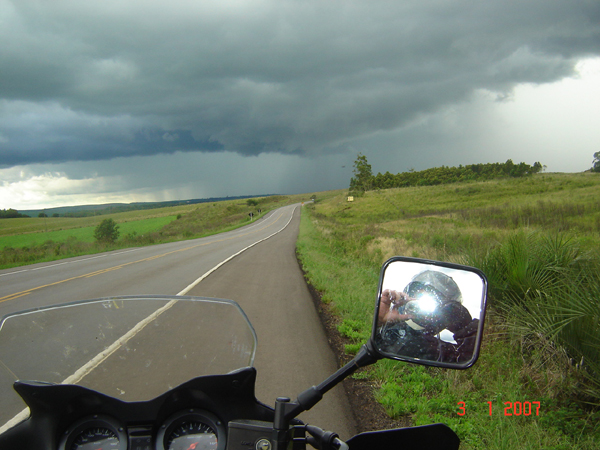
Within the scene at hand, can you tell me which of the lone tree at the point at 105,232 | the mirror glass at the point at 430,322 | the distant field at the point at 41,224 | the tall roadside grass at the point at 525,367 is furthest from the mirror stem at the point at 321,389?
the distant field at the point at 41,224

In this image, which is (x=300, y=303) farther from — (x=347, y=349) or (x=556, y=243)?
(x=556, y=243)

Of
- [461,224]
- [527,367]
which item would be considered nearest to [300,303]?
[527,367]

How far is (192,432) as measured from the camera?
1.76 m

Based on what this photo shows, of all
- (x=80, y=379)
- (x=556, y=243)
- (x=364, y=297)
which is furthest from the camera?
(x=364, y=297)

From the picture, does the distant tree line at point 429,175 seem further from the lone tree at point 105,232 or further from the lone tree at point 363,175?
the lone tree at point 105,232

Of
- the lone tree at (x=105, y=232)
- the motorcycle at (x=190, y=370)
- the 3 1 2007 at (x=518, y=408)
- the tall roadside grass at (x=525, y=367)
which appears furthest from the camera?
the lone tree at (x=105, y=232)

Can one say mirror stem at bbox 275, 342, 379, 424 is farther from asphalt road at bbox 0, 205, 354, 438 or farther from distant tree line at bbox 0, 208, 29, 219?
distant tree line at bbox 0, 208, 29, 219

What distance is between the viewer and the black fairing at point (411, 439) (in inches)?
62.3

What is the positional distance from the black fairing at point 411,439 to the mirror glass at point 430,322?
0.28 m

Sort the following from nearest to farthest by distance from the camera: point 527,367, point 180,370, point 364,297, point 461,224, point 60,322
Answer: point 180,370 < point 60,322 < point 527,367 < point 364,297 < point 461,224

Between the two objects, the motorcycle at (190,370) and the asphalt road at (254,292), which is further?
the asphalt road at (254,292)

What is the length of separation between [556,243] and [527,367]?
2197mm

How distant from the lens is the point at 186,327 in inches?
88.0

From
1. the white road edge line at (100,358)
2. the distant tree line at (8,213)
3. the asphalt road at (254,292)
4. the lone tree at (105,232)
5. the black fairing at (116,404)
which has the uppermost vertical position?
the distant tree line at (8,213)
